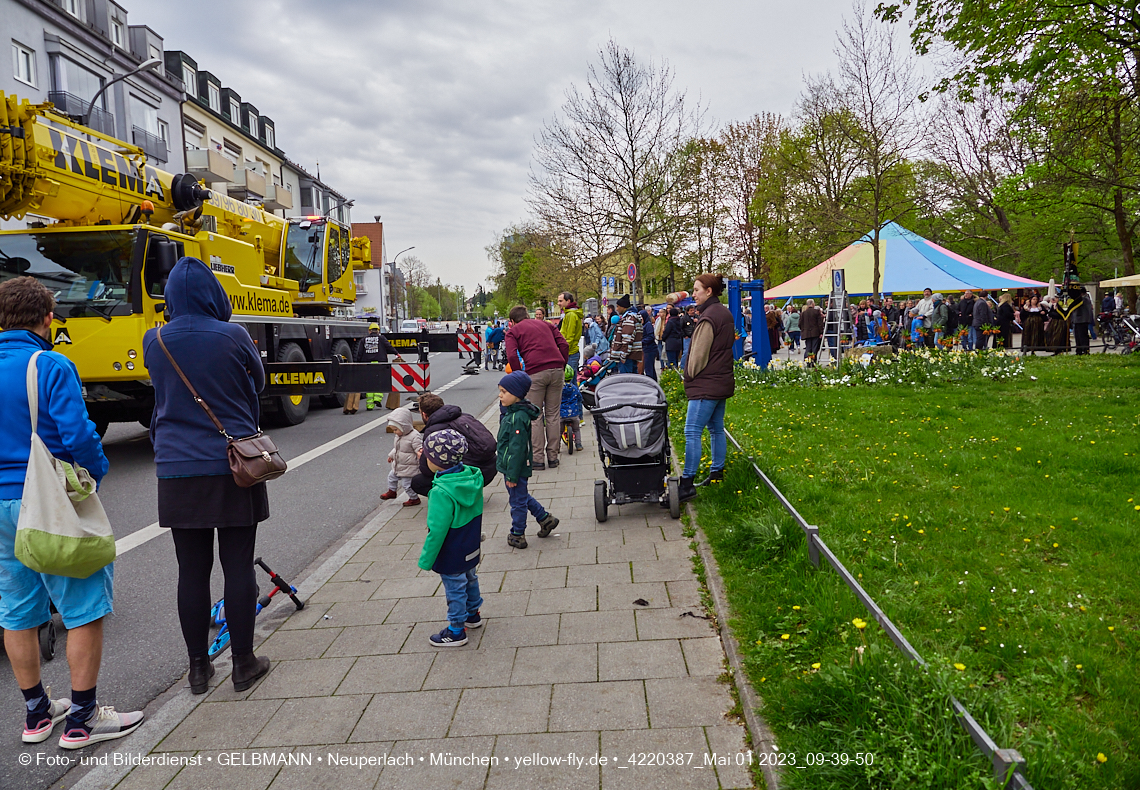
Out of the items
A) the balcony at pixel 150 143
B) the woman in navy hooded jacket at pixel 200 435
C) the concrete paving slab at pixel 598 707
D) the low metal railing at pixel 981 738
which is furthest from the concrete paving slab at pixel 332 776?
the balcony at pixel 150 143

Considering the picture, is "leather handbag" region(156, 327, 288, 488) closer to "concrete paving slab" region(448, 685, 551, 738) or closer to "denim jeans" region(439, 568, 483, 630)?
"denim jeans" region(439, 568, 483, 630)

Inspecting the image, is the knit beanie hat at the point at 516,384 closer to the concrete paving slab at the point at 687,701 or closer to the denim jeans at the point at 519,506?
the denim jeans at the point at 519,506

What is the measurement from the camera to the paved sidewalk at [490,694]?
2.97 m

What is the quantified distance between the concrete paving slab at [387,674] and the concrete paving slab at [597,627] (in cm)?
75

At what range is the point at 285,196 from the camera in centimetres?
5462

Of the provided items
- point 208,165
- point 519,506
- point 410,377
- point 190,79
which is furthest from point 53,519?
point 190,79

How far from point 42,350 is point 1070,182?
14.5 m

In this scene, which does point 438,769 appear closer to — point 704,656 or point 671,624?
point 704,656

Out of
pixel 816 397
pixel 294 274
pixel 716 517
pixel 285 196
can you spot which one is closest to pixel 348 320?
pixel 294 274

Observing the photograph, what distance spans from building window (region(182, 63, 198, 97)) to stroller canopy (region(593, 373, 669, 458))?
144 feet

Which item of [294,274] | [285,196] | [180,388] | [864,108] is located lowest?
[180,388]

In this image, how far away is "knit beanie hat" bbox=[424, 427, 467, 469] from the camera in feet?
13.3

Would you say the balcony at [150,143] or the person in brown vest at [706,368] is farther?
the balcony at [150,143]

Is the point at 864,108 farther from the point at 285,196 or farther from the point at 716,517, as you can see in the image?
the point at 285,196
